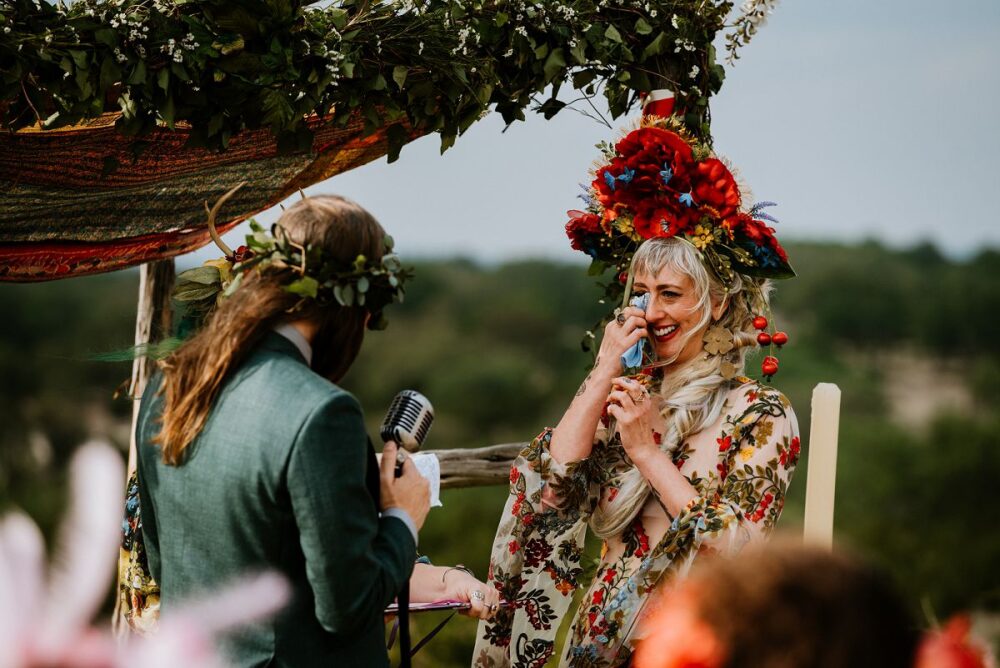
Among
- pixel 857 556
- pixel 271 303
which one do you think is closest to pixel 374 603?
pixel 271 303

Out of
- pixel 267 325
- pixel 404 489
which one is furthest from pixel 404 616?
pixel 267 325

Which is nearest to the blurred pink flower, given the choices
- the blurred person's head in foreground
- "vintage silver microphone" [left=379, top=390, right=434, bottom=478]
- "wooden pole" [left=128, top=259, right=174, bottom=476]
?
the blurred person's head in foreground

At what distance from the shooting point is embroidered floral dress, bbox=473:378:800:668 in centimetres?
250

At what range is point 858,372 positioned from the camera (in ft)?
69.4

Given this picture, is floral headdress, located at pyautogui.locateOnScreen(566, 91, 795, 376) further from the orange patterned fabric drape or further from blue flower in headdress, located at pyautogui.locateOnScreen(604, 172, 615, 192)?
the orange patterned fabric drape

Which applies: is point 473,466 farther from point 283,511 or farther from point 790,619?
point 790,619

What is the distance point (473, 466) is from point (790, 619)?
3218 millimetres

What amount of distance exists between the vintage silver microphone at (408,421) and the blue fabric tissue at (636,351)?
80 cm

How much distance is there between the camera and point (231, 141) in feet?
9.98

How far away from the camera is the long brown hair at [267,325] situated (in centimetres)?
174

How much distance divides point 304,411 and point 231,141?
1.59m

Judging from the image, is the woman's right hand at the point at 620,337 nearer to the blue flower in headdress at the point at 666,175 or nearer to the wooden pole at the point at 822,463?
the blue flower in headdress at the point at 666,175

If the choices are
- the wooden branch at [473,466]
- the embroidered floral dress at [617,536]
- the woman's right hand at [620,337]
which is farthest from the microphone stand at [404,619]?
the wooden branch at [473,466]

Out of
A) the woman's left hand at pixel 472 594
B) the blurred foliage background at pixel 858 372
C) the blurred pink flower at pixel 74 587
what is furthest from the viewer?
the blurred foliage background at pixel 858 372
